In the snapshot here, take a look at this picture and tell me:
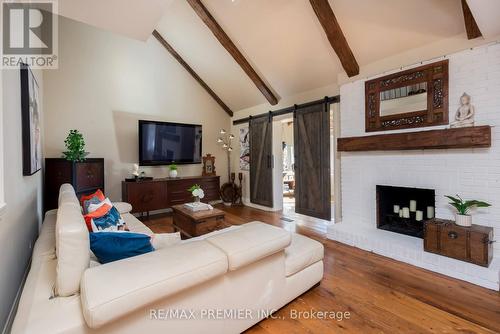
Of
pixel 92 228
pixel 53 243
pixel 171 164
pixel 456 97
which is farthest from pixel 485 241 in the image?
pixel 171 164

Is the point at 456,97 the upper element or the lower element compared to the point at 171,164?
upper

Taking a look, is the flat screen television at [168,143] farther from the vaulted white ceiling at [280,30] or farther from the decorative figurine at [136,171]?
the vaulted white ceiling at [280,30]

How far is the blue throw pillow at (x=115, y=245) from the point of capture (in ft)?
4.33

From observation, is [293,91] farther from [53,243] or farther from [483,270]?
[53,243]

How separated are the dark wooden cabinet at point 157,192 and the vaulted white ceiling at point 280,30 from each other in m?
2.50

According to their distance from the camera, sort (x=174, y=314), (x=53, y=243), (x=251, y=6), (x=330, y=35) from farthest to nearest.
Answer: (x=251, y=6), (x=330, y=35), (x=53, y=243), (x=174, y=314)

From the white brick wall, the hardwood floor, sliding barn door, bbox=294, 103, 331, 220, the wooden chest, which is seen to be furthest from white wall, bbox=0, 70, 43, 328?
sliding barn door, bbox=294, 103, 331, 220

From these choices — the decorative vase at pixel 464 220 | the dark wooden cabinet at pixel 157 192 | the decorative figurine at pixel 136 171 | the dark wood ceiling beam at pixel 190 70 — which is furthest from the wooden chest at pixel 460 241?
the dark wood ceiling beam at pixel 190 70

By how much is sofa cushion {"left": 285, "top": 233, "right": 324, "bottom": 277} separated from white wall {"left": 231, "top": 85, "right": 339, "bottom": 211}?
2909 millimetres

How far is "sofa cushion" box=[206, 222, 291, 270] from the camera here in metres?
1.35

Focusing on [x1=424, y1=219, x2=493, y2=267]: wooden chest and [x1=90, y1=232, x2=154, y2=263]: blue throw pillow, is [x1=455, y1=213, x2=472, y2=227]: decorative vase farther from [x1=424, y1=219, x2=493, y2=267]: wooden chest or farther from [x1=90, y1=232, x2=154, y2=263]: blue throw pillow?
[x1=90, y1=232, x2=154, y2=263]: blue throw pillow

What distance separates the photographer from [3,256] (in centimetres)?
137

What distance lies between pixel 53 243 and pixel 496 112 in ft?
13.8

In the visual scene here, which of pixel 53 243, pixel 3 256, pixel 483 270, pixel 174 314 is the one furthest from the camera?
pixel 483 270
